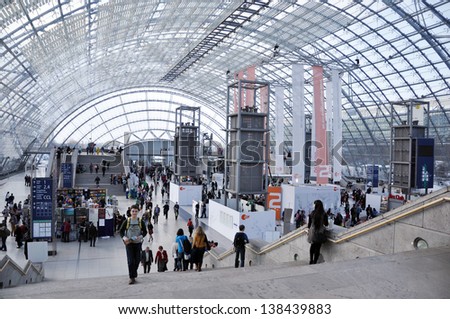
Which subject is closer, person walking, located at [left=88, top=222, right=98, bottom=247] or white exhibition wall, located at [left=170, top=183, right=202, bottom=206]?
person walking, located at [left=88, top=222, right=98, bottom=247]

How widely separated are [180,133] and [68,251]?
17409 millimetres

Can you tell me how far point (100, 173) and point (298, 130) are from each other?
2165 cm

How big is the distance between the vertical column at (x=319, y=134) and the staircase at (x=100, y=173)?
1838 centimetres

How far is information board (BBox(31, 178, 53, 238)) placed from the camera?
16062 mm

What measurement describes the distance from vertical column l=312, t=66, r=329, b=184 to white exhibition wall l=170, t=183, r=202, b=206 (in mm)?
10151

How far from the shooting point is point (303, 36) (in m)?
39.1

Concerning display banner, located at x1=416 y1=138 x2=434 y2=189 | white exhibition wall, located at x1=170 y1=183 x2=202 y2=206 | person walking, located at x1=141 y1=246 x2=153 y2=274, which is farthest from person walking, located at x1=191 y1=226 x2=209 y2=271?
white exhibition wall, located at x1=170 y1=183 x2=202 y2=206

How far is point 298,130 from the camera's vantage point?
2530cm

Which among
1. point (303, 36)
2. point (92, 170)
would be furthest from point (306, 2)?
point (92, 170)

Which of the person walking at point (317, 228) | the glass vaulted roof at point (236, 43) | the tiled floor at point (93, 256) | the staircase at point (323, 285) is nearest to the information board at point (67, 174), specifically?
the glass vaulted roof at point (236, 43)

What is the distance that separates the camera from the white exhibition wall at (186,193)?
31469 millimetres

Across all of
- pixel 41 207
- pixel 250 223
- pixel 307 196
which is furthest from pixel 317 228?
pixel 307 196

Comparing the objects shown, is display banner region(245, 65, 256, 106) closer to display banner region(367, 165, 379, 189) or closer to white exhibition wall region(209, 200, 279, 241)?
white exhibition wall region(209, 200, 279, 241)

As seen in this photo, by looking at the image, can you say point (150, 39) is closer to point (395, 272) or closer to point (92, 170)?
point (92, 170)
